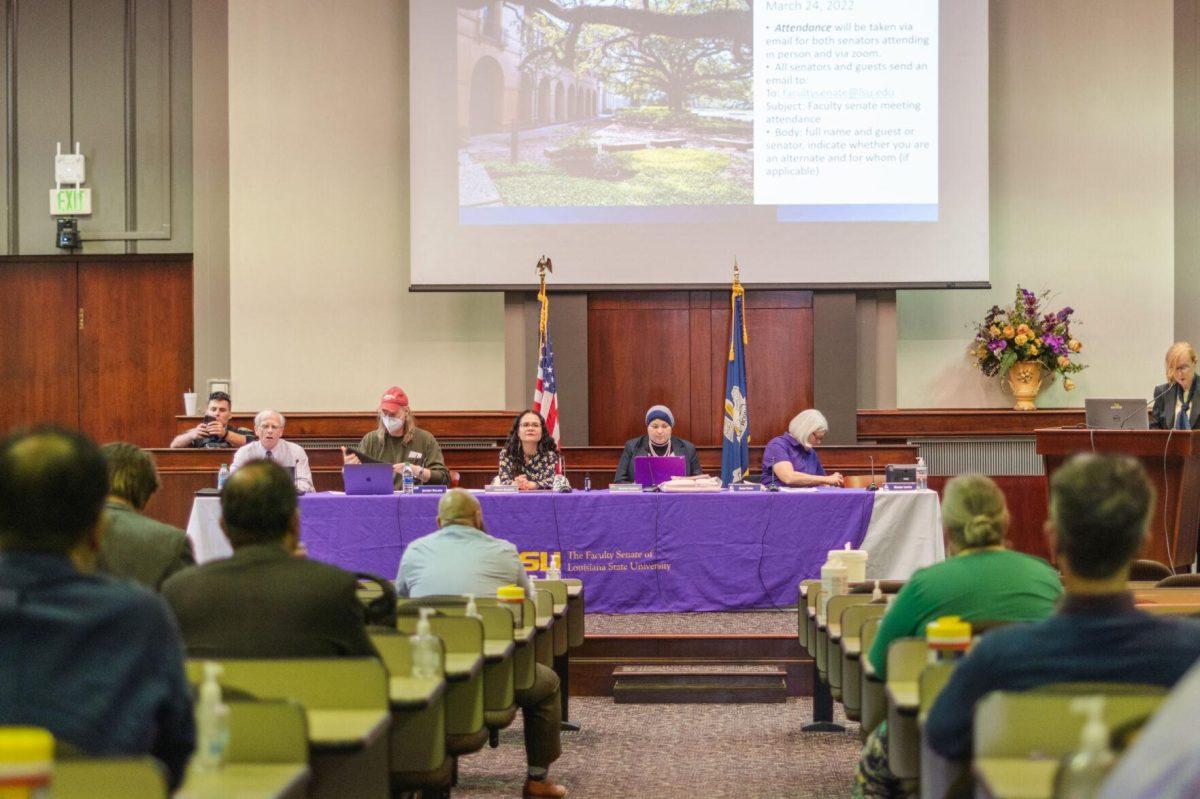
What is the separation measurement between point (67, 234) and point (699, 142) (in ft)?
16.8

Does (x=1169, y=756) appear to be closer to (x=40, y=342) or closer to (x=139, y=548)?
(x=139, y=548)

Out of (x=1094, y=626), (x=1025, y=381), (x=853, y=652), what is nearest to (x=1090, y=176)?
(x=1025, y=381)

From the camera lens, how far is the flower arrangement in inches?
401

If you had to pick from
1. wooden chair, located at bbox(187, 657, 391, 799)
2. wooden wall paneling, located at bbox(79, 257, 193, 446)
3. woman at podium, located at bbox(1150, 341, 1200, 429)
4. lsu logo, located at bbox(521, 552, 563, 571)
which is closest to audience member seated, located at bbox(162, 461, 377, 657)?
wooden chair, located at bbox(187, 657, 391, 799)

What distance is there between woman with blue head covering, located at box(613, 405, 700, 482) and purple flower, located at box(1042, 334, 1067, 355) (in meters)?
3.28

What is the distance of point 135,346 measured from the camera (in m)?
11.3

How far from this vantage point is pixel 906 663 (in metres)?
3.08

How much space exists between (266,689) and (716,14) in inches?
330

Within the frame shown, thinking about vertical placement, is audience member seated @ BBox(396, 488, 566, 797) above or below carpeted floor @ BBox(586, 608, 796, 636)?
above

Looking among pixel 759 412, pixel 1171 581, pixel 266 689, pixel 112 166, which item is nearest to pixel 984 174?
pixel 759 412

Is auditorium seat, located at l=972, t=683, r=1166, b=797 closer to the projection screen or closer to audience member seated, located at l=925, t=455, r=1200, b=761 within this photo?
audience member seated, located at l=925, t=455, r=1200, b=761

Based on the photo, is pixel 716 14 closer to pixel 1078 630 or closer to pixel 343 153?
pixel 343 153

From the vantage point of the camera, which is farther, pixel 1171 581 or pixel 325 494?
pixel 325 494

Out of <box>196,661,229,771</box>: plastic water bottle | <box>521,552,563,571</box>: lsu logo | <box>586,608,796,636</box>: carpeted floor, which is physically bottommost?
<box>586,608,796,636</box>: carpeted floor
